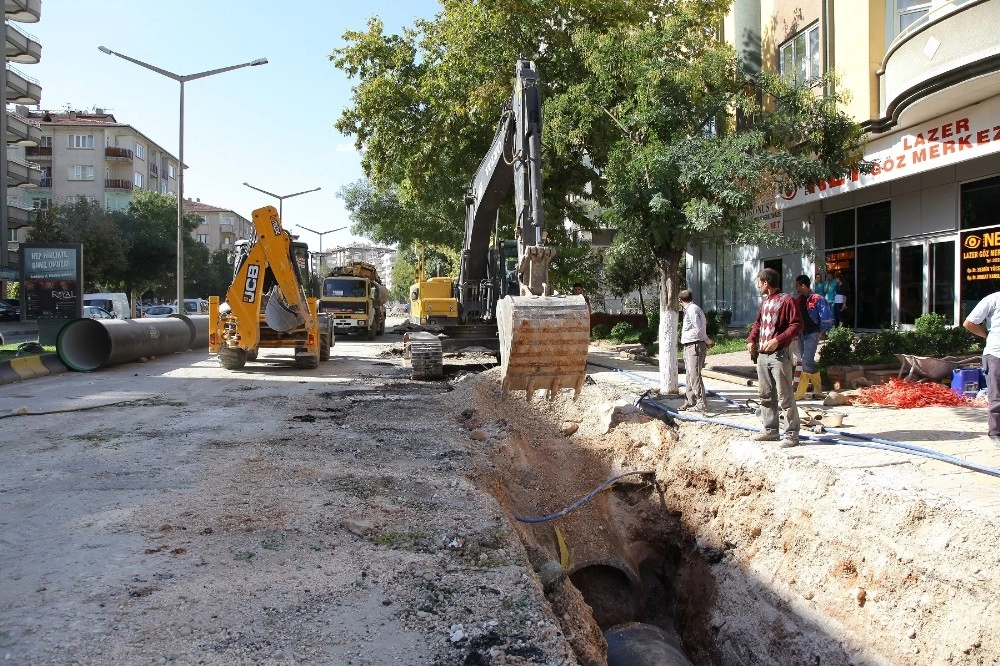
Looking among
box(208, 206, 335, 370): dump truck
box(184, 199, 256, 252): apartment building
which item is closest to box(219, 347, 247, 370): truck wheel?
box(208, 206, 335, 370): dump truck

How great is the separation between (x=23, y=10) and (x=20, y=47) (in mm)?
1884

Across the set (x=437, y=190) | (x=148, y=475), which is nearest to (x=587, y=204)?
(x=437, y=190)

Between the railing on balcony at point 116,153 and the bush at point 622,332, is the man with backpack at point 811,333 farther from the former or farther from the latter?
the railing on balcony at point 116,153

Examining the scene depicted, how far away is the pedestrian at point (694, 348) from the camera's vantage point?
910cm

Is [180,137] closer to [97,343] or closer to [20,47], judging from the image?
[97,343]

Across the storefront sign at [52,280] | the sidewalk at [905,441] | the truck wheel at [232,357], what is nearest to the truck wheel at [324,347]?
the truck wheel at [232,357]

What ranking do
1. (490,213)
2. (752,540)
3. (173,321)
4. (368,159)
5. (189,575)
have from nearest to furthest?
(189,575)
(752,540)
(490,213)
(173,321)
(368,159)

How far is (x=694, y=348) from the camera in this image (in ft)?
29.9

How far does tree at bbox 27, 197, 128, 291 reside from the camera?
1534 inches

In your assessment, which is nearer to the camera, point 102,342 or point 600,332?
point 102,342

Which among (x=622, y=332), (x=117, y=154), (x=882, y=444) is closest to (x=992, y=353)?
(x=882, y=444)

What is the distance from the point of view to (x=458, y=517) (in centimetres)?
522

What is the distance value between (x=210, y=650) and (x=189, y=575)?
88cm

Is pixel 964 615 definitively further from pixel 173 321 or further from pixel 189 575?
pixel 173 321
